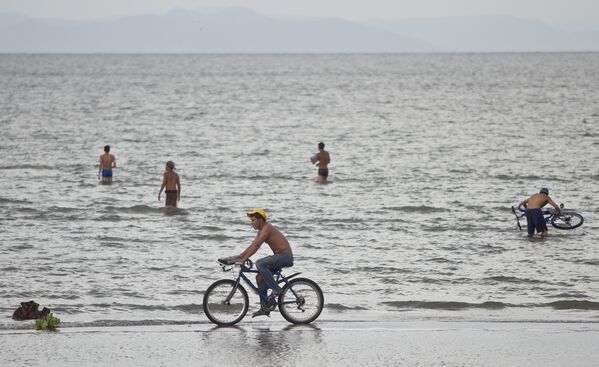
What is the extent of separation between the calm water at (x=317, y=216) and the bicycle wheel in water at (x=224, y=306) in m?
1.16

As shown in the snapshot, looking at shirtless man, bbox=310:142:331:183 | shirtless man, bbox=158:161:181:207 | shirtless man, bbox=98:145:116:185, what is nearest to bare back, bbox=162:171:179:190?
shirtless man, bbox=158:161:181:207

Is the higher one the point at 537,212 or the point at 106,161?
the point at 537,212

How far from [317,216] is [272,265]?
569 inches

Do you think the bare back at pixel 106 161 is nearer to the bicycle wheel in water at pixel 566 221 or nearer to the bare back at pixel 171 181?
the bare back at pixel 171 181

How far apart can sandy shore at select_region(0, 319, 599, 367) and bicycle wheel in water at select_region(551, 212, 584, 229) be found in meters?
11.1

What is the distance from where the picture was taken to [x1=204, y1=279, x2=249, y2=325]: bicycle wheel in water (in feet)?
43.9

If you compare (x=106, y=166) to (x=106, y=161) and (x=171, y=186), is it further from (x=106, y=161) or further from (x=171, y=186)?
(x=171, y=186)

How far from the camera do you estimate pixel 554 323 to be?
537 inches

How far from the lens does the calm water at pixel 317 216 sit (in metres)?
16.8

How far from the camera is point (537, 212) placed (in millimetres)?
23219

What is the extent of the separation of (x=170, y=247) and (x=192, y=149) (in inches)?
1161

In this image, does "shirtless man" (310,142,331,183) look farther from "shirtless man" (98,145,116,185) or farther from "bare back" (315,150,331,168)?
"shirtless man" (98,145,116,185)

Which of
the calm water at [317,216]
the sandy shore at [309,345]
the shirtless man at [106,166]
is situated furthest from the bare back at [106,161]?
the sandy shore at [309,345]

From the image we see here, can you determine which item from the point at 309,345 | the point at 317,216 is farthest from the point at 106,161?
the point at 309,345
